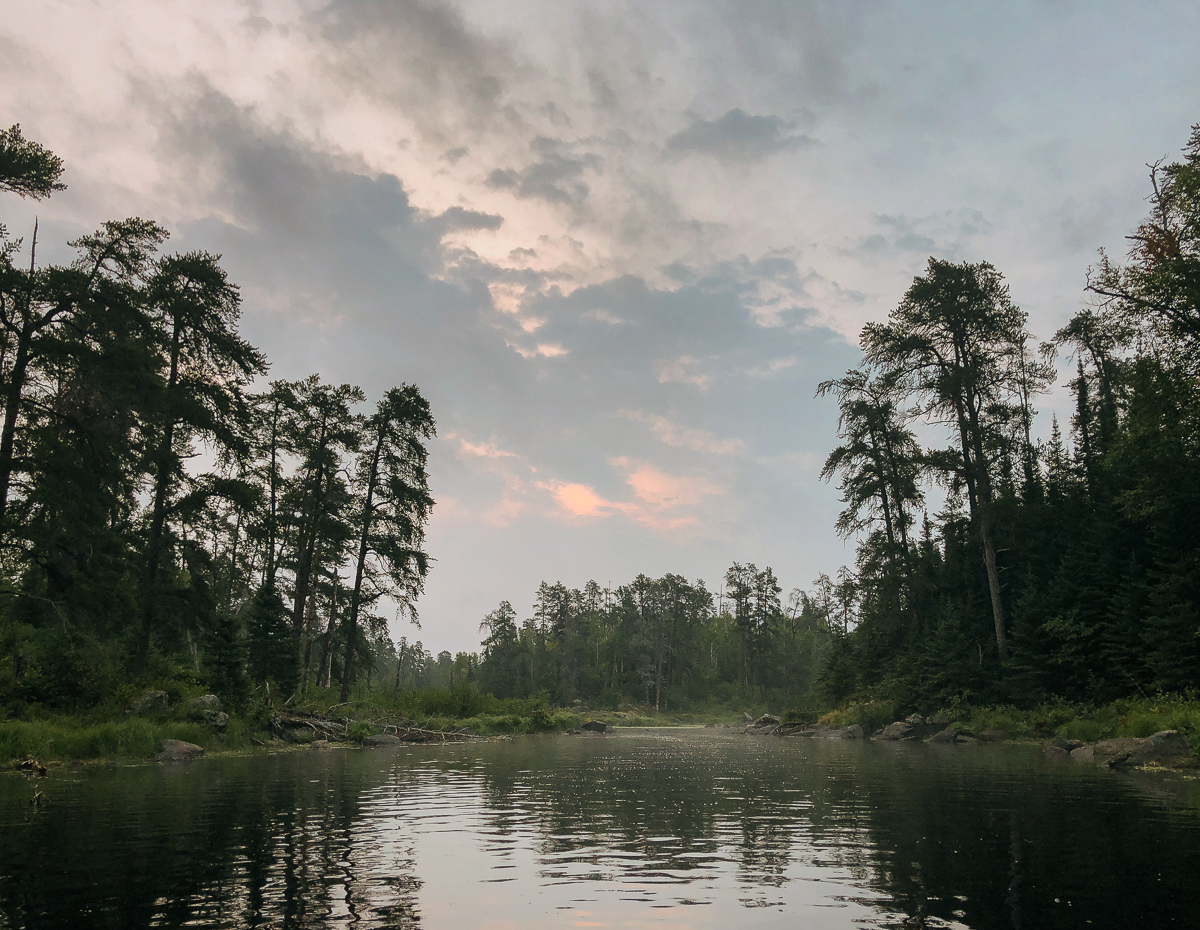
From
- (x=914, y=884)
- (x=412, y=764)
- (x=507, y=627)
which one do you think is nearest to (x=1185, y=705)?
(x=914, y=884)

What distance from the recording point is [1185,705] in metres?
22.3

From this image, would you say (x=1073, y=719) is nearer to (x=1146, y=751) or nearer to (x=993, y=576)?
(x=993, y=576)

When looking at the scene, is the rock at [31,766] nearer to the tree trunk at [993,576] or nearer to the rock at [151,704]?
the rock at [151,704]

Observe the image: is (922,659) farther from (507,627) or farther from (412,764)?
(507,627)

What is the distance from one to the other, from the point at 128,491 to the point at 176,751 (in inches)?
376

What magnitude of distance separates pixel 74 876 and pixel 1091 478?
41774mm

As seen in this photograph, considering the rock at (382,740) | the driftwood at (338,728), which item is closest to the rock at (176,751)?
the driftwood at (338,728)

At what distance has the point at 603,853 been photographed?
8.53 metres

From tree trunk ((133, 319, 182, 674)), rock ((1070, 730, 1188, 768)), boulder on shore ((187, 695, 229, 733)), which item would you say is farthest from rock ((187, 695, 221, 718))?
rock ((1070, 730, 1188, 768))

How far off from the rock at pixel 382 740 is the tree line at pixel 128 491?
5.63 meters

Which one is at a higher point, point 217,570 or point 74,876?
point 217,570

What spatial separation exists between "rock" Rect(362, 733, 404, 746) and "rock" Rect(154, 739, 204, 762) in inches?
379

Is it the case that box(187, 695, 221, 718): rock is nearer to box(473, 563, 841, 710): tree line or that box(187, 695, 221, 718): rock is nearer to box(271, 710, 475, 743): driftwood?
box(271, 710, 475, 743): driftwood

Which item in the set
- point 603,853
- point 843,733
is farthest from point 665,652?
point 603,853
